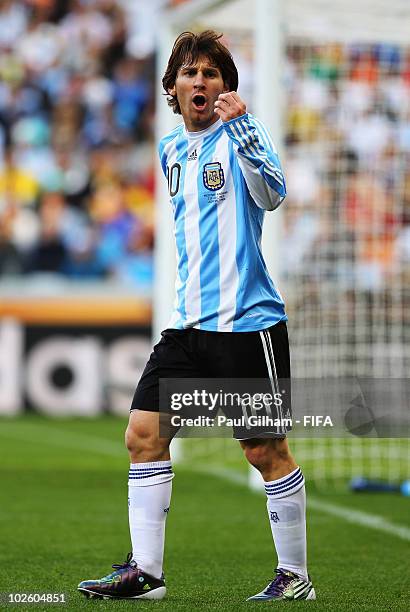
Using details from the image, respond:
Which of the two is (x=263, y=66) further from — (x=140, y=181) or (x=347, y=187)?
(x=140, y=181)

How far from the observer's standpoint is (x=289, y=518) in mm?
4121

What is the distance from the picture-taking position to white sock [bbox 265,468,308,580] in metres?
4.11

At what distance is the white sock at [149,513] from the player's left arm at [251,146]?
0.98 metres

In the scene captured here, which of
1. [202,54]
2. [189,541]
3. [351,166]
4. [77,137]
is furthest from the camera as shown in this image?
[77,137]

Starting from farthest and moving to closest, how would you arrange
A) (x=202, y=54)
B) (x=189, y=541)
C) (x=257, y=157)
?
(x=189, y=541) → (x=202, y=54) → (x=257, y=157)

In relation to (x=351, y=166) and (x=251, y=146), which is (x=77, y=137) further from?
(x=251, y=146)

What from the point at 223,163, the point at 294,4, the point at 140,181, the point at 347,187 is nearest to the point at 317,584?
the point at 223,163

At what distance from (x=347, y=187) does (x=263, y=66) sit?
8.67 ft

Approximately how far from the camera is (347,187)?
1075cm

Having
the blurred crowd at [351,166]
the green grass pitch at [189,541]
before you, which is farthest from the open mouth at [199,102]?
the blurred crowd at [351,166]

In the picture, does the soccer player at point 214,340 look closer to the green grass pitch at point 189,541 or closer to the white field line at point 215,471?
the green grass pitch at point 189,541

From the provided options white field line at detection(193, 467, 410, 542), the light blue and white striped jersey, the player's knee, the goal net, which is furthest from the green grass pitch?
the goal net

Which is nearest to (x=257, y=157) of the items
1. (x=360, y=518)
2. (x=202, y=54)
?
(x=202, y=54)

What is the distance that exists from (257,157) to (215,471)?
5989 millimetres
